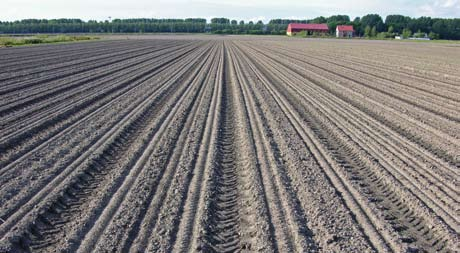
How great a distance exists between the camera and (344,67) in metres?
26.6

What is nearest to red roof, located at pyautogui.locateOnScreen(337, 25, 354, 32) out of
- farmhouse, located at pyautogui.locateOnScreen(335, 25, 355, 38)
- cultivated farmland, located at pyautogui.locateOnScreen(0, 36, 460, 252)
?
farmhouse, located at pyautogui.locateOnScreen(335, 25, 355, 38)

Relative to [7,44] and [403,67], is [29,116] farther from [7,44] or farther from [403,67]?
[7,44]

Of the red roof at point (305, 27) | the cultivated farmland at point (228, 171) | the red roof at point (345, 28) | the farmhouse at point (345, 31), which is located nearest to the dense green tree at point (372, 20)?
the red roof at point (305, 27)

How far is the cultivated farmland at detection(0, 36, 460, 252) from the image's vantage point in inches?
218

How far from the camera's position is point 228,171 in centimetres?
798

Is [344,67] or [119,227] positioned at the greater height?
[344,67]

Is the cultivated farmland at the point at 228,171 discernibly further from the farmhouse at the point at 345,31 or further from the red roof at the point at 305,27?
the red roof at the point at 305,27

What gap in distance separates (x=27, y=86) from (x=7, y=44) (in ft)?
111

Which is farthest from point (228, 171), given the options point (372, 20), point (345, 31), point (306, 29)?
point (372, 20)

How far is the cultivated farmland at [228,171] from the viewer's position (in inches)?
218

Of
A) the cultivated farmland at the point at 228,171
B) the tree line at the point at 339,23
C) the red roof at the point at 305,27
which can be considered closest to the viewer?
the cultivated farmland at the point at 228,171

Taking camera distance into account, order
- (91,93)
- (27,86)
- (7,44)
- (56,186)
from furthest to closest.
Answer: (7,44) → (27,86) → (91,93) → (56,186)

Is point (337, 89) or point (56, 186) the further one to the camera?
point (337, 89)

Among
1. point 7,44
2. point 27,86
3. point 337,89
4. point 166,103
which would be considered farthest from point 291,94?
point 7,44
